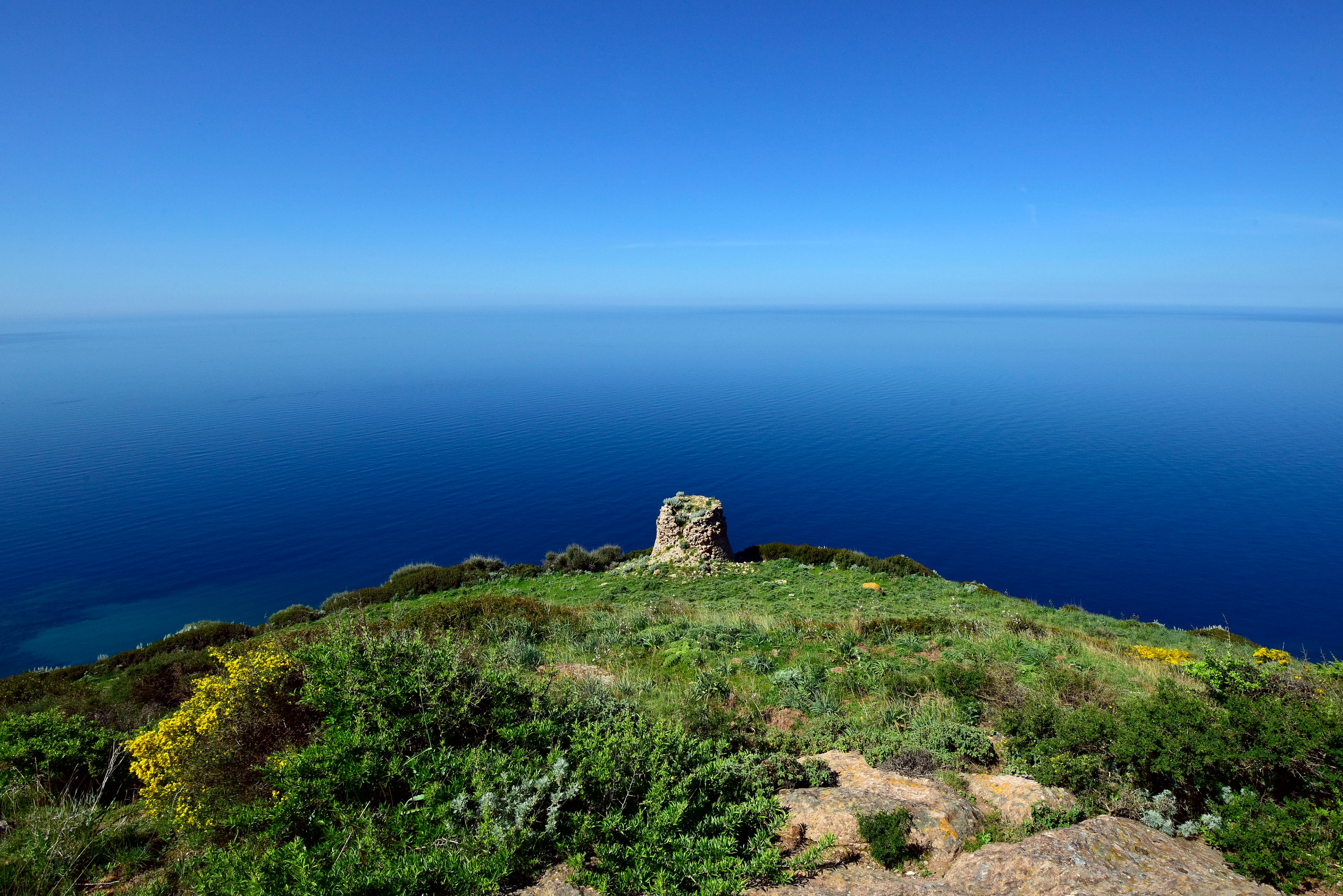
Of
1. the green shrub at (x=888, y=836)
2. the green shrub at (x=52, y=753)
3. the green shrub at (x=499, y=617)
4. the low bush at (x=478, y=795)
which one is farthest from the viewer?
the green shrub at (x=499, y=617)

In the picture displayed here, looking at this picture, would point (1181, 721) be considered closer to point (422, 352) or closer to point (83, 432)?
point (83, 432)

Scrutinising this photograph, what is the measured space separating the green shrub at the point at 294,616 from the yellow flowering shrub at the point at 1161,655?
22264mm

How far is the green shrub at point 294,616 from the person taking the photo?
19141 mm

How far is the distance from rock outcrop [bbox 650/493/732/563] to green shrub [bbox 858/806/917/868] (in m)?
19.5

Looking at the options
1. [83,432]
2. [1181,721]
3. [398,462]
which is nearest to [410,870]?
[1181,721]

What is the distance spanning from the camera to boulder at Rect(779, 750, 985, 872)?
4816 mm

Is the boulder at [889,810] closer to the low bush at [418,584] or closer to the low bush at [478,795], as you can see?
the low bush at [478,795]

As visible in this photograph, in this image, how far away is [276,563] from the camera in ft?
109

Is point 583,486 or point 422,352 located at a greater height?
point 422,352

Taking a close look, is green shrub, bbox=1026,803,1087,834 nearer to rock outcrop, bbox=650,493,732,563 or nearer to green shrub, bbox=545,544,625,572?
rock outcrop, bbox=650,493,732,563

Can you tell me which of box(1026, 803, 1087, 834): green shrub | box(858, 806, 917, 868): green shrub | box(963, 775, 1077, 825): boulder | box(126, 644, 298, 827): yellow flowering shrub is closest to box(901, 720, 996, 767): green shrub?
box(963, 775, 1077, 825): boulder

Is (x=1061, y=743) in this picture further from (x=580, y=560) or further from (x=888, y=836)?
(x=580, y=560)

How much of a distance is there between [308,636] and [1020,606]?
64.4ft

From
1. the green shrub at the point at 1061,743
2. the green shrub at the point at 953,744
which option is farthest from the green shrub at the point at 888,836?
the green shrub at the point at 1061,743
